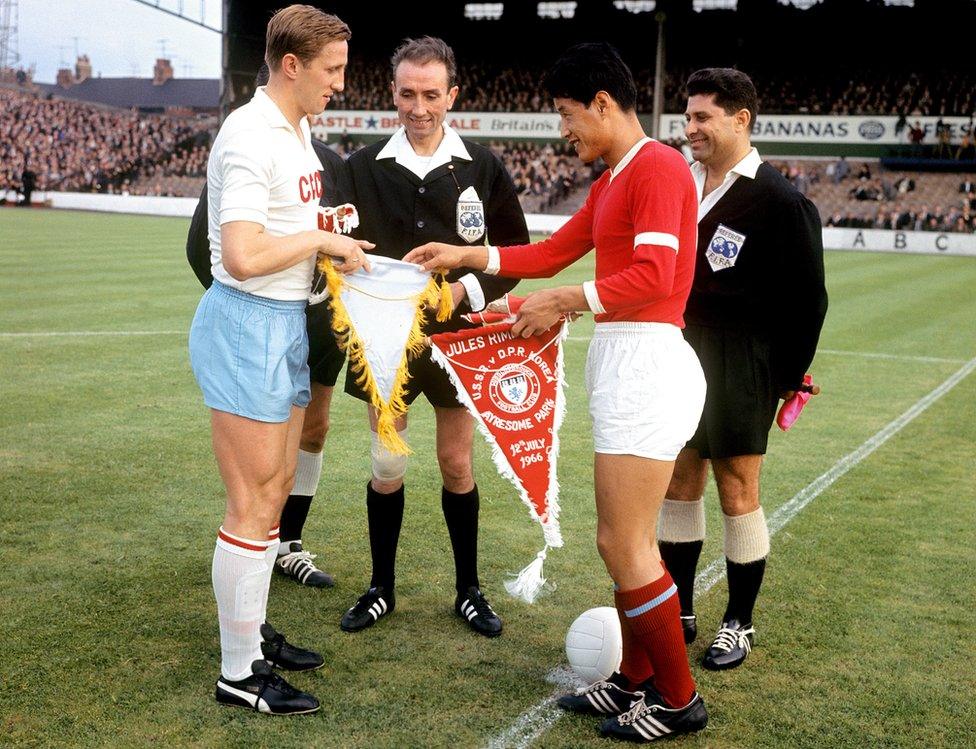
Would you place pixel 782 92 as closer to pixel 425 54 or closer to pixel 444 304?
pixel 425 54

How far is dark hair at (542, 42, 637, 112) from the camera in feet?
10.6

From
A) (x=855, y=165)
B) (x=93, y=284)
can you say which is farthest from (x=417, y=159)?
(x=855, y=165)

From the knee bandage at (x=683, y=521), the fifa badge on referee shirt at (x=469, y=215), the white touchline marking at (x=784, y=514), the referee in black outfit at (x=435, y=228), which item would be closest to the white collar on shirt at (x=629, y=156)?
the referee in black outfit at (x=435, y=228)

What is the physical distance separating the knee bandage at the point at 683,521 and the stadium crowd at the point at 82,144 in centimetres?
4683

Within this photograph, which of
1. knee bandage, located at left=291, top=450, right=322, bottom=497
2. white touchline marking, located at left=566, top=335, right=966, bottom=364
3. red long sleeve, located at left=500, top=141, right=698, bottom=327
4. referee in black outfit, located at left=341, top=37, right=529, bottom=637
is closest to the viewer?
red long sleeve, located at left=500, top=141, right=698, bottom=327

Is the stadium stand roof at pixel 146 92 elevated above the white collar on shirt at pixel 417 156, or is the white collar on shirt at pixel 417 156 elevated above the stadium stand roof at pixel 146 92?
the stadium stand roof at pixel 146 92

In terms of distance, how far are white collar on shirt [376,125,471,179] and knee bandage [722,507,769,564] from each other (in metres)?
1.95

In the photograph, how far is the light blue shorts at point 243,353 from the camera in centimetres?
353

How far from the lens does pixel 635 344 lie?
3.39 m

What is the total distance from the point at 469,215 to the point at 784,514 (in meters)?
2.97

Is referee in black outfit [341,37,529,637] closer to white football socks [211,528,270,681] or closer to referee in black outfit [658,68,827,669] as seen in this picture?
white football socks [211,528,270,681]

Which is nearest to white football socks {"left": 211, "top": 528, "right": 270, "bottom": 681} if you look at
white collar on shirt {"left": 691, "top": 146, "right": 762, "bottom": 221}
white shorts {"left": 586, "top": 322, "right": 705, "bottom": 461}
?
white shorts {"left": 586, "top": 322, "right": 705, "bottom": 461}

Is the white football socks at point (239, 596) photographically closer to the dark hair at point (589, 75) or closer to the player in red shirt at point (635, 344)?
the player in red shirt at point (635, 344)

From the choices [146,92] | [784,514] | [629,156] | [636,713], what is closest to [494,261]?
[629,156]
